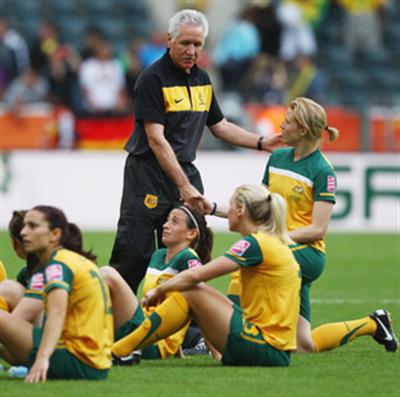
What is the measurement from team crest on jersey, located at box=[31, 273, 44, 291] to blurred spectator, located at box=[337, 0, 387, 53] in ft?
59.3

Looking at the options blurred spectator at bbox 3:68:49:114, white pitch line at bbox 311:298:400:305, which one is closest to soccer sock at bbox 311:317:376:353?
white pitch line at bbox 311:298:400:305

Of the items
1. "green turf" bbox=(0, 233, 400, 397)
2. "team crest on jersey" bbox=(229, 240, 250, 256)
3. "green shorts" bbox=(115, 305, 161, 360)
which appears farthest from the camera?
"green shorts" bbox=(115, 305, 161, 360)

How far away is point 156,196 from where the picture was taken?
916 cm

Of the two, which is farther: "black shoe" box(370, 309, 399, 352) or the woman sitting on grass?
"black shoe" box(370, 309, 399, 352)

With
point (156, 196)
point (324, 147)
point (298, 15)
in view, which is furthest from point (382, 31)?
point (156, 196)

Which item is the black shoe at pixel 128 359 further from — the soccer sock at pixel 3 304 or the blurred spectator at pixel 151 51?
the blurred spectator at pixel 151 51

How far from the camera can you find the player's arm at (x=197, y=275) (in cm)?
758

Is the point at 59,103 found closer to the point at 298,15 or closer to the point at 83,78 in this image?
the point at 83,78

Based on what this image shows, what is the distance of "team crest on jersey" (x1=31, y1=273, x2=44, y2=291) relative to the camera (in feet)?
24.0

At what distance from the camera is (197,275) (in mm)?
7621

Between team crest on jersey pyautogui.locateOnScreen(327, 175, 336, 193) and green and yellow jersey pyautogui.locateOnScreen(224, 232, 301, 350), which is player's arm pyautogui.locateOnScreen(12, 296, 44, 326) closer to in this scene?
green and yellow jersey pyautogui.locateOnScreen(224, 232, 301, 350)

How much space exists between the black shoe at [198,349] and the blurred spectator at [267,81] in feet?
43.0

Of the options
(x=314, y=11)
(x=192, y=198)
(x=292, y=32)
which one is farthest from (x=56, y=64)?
(x=192, y=198)

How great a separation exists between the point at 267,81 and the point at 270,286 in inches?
580
